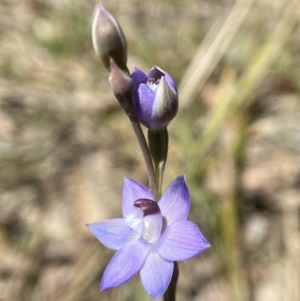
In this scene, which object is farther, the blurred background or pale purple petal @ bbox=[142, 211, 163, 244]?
the blurred background

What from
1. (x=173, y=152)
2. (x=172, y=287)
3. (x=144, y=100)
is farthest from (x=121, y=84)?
(x=173, y=152)

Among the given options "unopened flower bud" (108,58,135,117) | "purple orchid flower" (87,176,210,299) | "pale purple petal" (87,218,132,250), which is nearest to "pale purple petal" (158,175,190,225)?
"purple orchid flower" (87,176,210,299)

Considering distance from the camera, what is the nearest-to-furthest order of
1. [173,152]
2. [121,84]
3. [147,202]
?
[121,84]
[147,202]
[173,152]

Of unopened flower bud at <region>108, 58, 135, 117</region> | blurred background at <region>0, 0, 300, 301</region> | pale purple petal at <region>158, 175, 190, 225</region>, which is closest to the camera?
unopened flower bud at <region>108, 58, 135, 117</region>

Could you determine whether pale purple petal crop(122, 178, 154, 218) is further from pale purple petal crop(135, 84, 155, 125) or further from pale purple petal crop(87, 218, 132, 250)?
pale purple petal crop(135, 84, 155, 125)

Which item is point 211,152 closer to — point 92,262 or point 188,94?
point 188,94

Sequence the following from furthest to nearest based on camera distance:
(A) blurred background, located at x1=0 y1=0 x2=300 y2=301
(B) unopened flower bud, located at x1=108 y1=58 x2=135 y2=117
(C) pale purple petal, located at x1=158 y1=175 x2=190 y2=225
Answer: (A) blurred background, located at x1=0 y1=0 x2=300 y2=301 < (C) pale purple petal, located at x1=158 y1=175 x2=190 y2=225 < (B) unopened flower bud, located at x1=108 y1=58 x2=135 y2=117

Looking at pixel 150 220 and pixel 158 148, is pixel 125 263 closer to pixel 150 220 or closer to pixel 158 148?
pixel 150 220
